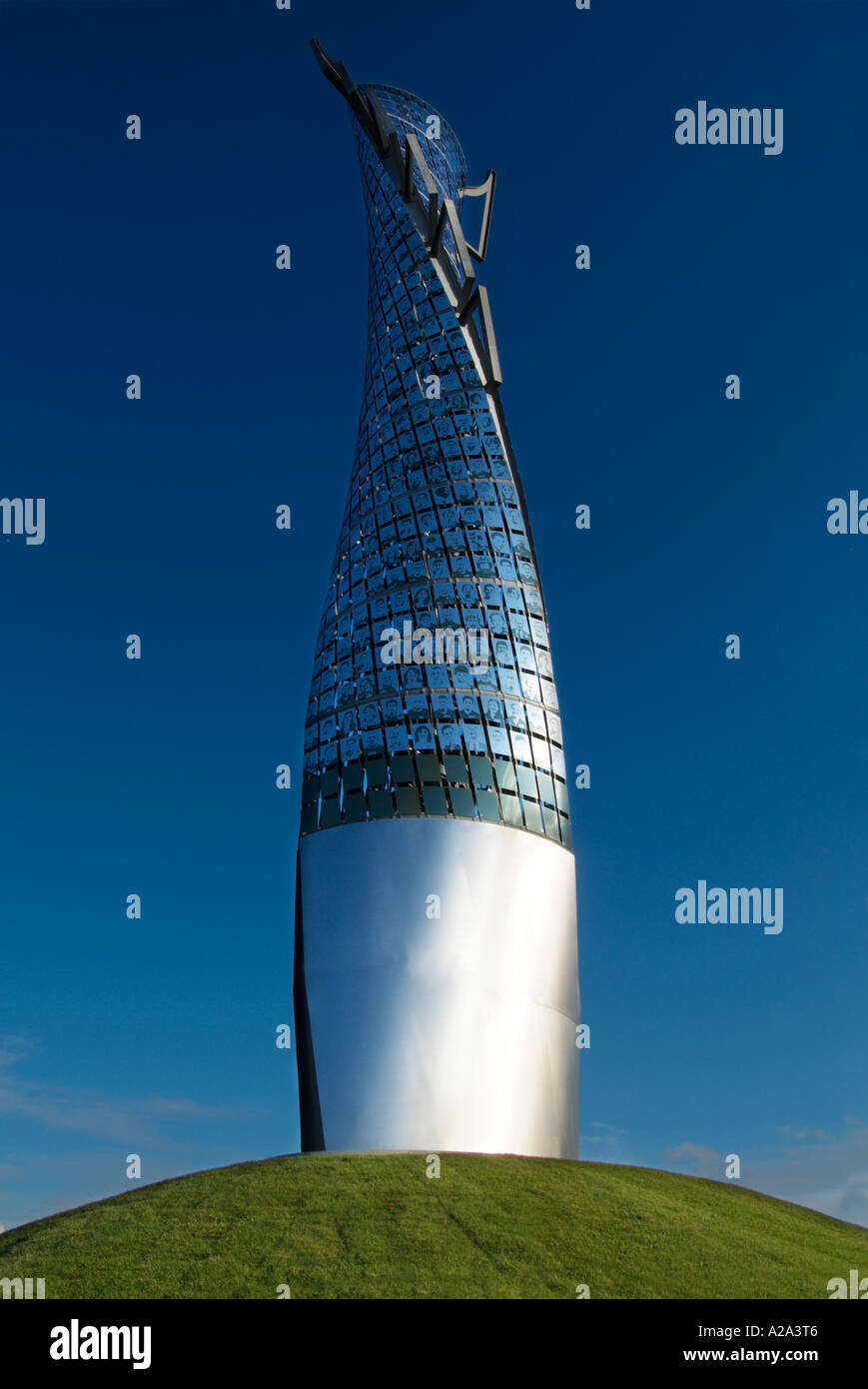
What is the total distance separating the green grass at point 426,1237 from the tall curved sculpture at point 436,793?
4223 millimetres

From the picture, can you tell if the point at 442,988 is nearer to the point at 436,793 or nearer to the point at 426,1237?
the point at 436,793

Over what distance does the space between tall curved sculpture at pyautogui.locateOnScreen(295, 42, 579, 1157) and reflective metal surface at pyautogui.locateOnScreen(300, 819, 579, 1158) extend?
55 millimetres

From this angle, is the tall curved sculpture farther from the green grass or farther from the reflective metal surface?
the green grass

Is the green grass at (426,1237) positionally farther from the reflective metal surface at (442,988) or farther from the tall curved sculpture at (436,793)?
the tall curved sculpture at (436,793)

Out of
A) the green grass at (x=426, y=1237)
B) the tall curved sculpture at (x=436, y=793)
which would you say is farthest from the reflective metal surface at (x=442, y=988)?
the green grass at (x=426, y=1237)

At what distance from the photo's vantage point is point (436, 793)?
38.8m

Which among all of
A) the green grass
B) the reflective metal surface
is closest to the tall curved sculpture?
the reflective metal surface

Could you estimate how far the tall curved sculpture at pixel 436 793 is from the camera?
35.8m

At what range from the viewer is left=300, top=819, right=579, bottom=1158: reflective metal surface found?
3522 cm

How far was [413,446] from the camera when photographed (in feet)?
151
